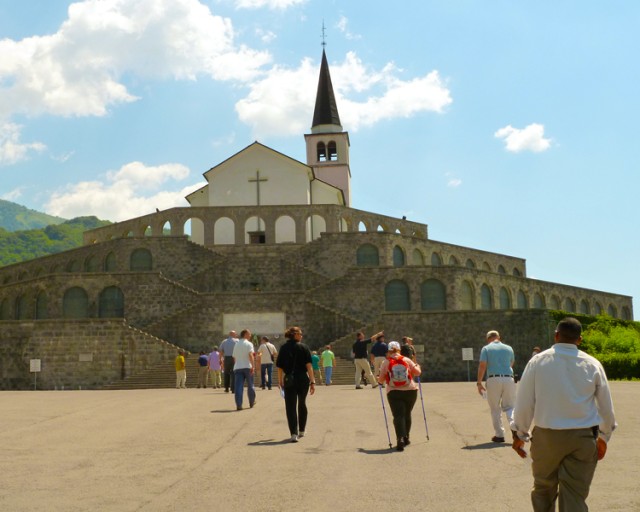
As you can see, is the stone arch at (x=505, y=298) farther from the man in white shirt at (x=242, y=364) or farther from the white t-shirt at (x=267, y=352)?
the man in white shirt at (x=242, y=364)

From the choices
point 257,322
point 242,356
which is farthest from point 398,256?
point 242,356

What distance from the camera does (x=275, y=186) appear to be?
6219 cm

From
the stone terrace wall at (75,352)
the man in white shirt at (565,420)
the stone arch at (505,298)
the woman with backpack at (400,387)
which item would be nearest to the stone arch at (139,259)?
the stone terrace wall at (75,352)

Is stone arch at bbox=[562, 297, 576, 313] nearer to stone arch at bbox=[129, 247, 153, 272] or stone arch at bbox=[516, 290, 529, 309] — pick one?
stone arch at bbox=[516, 290, 529, 309]

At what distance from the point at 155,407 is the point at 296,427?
720 cm

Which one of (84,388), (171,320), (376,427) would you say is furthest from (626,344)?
(376,427)

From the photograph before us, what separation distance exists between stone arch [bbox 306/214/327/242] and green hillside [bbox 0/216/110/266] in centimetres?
7444

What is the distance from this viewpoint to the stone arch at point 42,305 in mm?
43719

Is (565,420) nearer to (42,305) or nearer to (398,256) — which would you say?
(42,305)

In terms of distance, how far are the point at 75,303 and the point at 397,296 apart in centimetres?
1742

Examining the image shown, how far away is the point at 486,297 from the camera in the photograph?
4859 cm

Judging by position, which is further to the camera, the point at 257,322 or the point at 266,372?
the point at 257,322

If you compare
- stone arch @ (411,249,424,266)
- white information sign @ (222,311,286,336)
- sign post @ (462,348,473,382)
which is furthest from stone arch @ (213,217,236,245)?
sign post @ (462,348,473,382)

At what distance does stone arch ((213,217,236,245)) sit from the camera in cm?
5525
